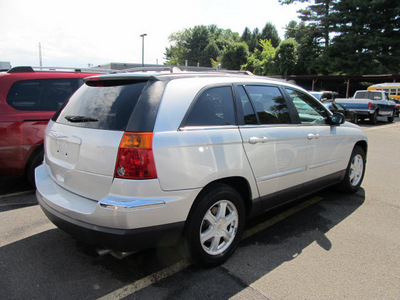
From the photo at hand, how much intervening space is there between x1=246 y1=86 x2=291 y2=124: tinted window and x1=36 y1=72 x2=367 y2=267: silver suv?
14 mm

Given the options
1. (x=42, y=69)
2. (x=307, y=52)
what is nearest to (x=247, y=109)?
(x=42, y=69)

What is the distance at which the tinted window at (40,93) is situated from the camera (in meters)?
4.29

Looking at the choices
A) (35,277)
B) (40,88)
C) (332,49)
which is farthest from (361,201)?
(332,49)

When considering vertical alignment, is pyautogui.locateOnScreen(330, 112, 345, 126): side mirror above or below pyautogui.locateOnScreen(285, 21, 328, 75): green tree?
below

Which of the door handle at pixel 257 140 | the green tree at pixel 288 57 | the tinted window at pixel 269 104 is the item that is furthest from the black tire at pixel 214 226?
the green tree at pixel 288 57

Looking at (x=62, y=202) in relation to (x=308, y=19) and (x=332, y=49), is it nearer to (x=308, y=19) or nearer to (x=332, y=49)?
(x=332, y=49)

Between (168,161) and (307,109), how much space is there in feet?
7.77

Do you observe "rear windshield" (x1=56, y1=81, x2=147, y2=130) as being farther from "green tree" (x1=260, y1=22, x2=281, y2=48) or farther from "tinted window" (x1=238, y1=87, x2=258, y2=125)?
"green tree" (x1=260, y1=22, x2=281, y2=48)

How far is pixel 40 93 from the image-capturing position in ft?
15.0

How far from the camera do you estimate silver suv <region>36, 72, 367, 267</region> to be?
2.19 metres

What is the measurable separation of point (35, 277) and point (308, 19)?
4255 centimetres

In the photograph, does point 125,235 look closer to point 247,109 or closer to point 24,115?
point 247,109

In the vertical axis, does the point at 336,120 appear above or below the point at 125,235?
above

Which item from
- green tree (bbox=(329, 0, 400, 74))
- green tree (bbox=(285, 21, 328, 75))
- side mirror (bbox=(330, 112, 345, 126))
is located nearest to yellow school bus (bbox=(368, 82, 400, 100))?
green tree (bbox=(329, 0, 400, 74))
